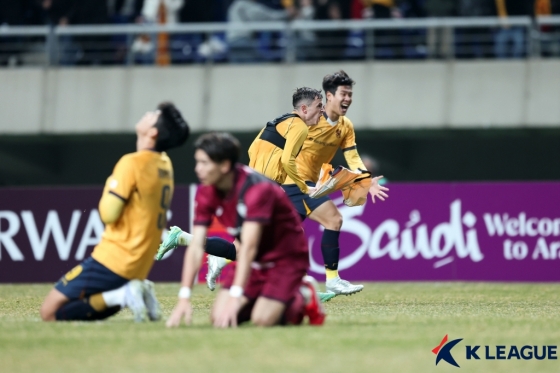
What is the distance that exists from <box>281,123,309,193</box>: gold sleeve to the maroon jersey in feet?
9.99

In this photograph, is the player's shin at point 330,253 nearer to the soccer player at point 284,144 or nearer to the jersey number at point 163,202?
the soccer player at point 284,144

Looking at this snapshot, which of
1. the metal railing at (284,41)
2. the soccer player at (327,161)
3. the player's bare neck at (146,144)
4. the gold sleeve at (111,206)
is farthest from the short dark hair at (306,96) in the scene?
the metal railing at (284,41)

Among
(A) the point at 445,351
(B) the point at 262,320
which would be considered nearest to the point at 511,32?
(B) the point at 262,320

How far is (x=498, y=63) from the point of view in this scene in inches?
722

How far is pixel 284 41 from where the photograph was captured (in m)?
18.6

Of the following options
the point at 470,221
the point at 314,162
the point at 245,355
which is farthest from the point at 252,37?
the point at 245,355

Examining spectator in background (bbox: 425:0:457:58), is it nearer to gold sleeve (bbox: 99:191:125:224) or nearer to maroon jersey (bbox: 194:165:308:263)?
maroon jersey (bbox: 194:165:308:263)

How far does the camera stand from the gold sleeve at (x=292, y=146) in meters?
10.5

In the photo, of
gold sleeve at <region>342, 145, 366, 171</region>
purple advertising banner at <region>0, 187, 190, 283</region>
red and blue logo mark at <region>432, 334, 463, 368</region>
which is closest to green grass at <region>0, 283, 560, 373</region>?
red and blue logo mark at <region>432, 334, 463, 368</region>

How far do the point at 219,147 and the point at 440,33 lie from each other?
→ 39.4 ft

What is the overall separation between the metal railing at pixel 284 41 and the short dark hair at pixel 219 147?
11069 mm

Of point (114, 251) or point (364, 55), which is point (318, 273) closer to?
point (364, 55)

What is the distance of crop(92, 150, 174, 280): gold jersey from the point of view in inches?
300

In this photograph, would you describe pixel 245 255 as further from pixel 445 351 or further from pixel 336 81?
pixel 336 81
